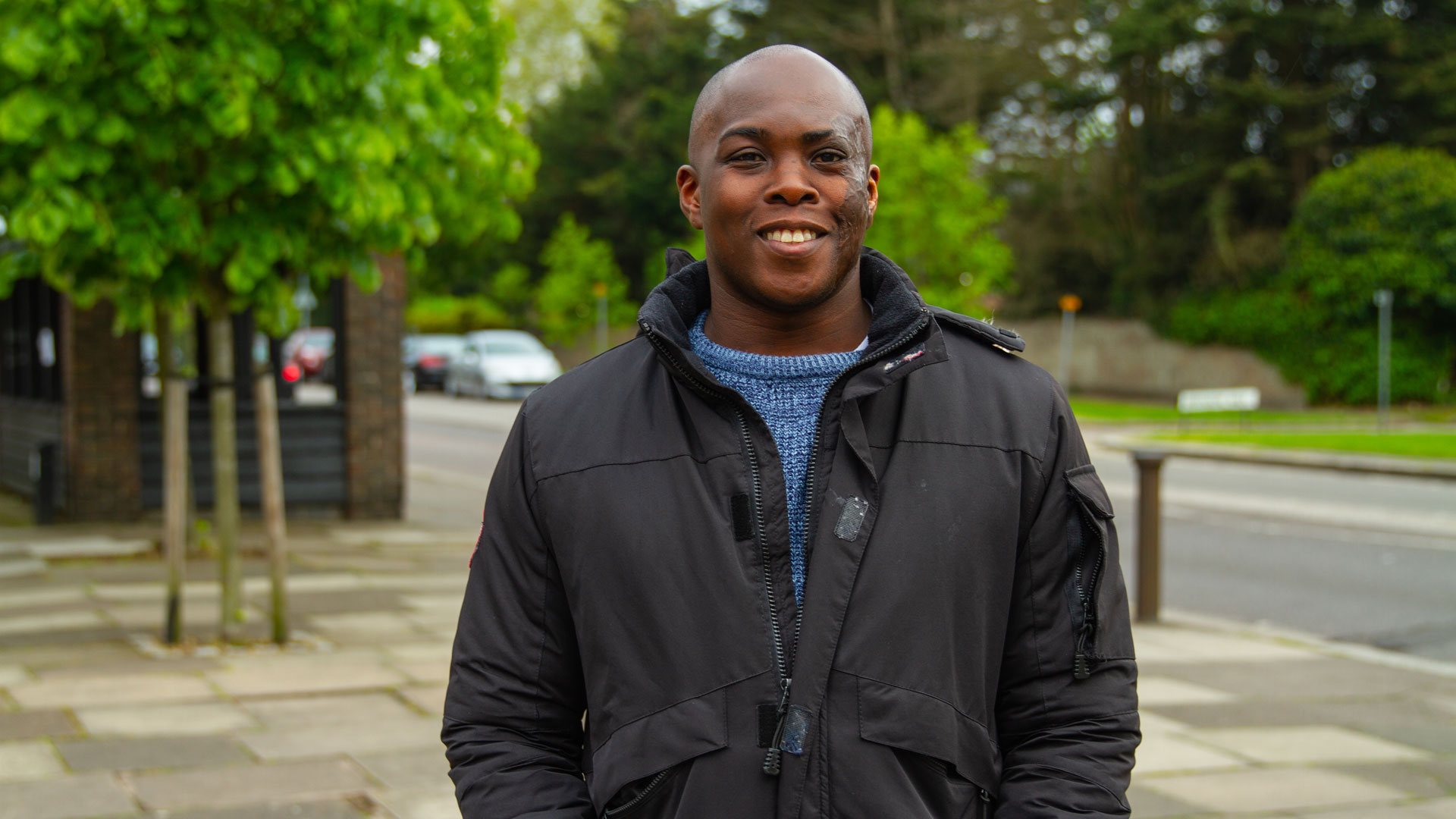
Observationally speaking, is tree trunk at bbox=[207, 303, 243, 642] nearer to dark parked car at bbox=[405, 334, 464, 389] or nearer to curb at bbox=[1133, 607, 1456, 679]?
curb at bbox=[1133, 607, 1456, 679]

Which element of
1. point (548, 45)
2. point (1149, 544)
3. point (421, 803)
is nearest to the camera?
point (421, 803)

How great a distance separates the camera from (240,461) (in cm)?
1225

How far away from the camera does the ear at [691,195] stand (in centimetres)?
195

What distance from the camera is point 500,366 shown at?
33.4 meters

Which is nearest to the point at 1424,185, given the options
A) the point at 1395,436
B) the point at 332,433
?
the point at 1395,436

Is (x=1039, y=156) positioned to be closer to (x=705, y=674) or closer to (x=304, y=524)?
(x=304, y=524)

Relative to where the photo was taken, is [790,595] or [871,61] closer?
[790,595]

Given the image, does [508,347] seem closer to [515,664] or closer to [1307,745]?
[1307,745]

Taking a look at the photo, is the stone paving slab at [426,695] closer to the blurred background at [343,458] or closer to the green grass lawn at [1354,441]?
the blurred background at [343,458]

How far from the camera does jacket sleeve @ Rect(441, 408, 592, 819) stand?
1857 millimetres

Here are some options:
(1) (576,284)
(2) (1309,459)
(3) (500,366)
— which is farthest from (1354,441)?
(1) (576,284)

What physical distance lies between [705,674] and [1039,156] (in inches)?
1593

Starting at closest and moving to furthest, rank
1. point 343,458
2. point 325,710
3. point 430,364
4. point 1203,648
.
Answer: point 325,710 → point 1203,648 → point 343,458 → point 430,364

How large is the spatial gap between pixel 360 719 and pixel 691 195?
4.11 meters
